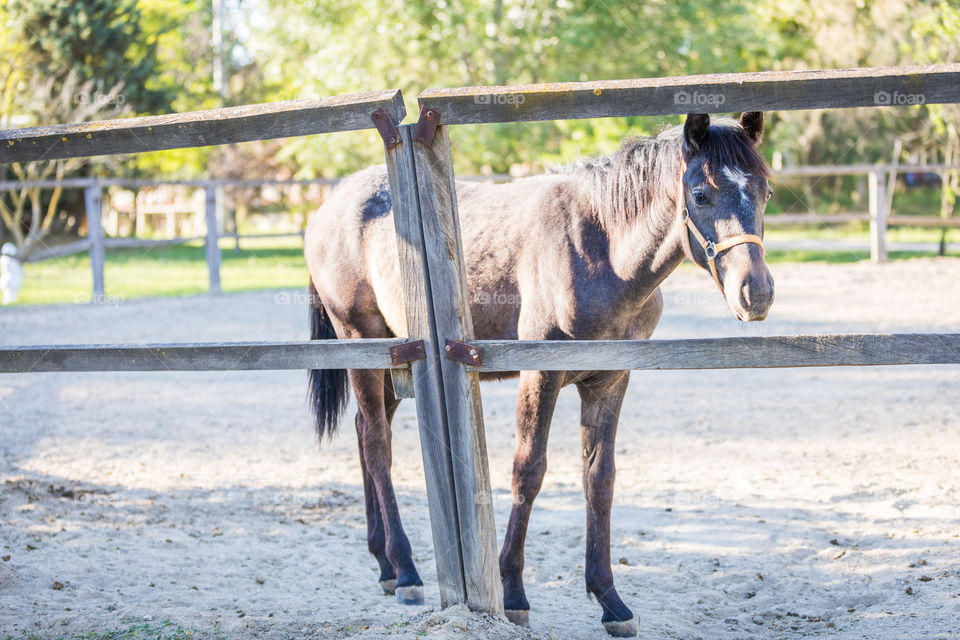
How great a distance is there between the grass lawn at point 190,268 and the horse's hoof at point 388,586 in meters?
11.5

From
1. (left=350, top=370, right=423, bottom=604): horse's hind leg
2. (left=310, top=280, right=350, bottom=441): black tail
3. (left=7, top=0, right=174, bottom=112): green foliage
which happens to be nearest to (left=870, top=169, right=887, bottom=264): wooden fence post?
(left=310, top=280, right=350, bottom=441): black tail

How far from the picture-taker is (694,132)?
280 centimetres

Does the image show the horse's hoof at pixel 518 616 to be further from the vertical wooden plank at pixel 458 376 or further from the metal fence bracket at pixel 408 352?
the metal fence bracket at pixel 408 352

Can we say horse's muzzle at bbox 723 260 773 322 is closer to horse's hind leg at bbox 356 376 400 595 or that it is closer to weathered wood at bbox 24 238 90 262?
horse's hind leg at bbox 356 376 400 595

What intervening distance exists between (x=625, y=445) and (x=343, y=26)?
17392 mm

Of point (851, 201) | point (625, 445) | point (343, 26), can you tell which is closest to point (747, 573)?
point (625, 445)

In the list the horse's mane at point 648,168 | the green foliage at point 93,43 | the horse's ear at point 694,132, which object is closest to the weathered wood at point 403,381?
the horse's mane at point 648,168

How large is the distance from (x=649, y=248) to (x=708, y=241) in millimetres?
382

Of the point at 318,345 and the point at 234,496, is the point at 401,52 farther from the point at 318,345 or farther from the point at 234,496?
the point at 318,345

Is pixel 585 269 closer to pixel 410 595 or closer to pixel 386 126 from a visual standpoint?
pixel 386 126

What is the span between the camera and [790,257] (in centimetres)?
1891

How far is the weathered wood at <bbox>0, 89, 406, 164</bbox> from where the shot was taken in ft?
8.66

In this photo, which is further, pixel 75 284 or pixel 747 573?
pixel 75 284

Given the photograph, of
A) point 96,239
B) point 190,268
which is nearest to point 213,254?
point 96,239
